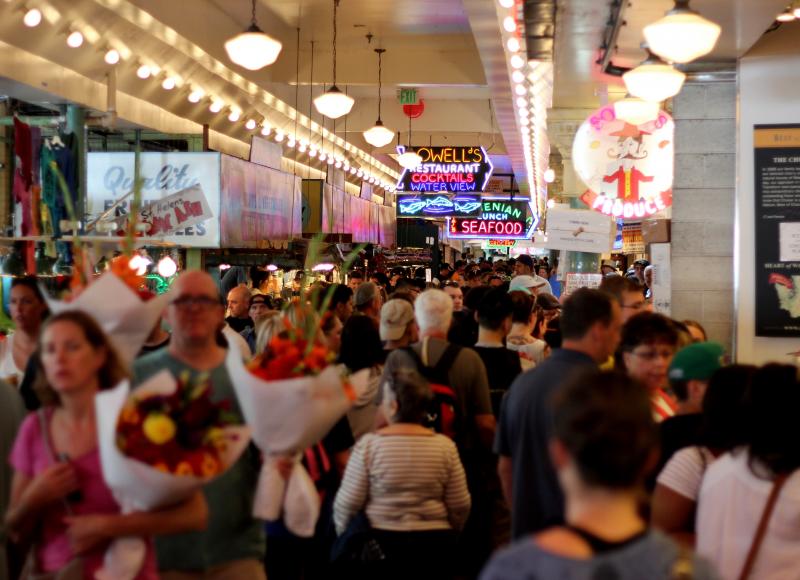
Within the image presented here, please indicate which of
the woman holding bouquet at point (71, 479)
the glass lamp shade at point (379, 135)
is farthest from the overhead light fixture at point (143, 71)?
the woman holding bouquet at point (71, 479)

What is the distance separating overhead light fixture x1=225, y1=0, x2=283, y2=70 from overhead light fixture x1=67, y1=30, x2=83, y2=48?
6.53 feet

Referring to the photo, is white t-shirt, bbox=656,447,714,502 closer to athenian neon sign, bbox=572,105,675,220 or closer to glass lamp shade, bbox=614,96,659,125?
glass lamp shade, bbox=614,96,659,125

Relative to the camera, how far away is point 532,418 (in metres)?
4.27

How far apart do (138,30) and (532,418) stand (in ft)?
31.8

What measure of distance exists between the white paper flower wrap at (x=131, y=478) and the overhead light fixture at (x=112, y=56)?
9.16 meters

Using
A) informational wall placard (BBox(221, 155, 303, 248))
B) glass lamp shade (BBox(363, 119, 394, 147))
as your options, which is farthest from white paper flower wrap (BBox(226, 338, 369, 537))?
glass lamp shade (BBox(363, 119, 394, 147))

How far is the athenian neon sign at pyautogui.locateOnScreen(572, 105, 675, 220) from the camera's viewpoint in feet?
33.0

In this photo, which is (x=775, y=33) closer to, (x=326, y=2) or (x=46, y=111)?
(x=326, y=2)

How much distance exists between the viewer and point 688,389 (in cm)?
433

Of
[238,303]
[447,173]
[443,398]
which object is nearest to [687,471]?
[443,398]

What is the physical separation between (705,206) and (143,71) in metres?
6.99

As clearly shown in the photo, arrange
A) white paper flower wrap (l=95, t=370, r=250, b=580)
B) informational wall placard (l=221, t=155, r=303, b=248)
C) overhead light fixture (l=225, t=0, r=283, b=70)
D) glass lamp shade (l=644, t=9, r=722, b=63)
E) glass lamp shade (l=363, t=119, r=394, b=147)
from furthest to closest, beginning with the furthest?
glass lamp shade (l=363, t=119, r=394, b=147), informational wall placard (l=221, t=155, r=303, b=248), overhead light fixture (l=225, t=0, r=283, b=70), glass lamp shade (l=644, t=9, r=722, b=63), white paper flower wrap (l=95, t=370, r=250, b=580)

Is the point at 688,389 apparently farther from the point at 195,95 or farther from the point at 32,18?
the point at 195,95

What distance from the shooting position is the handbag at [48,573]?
11.5 ft
